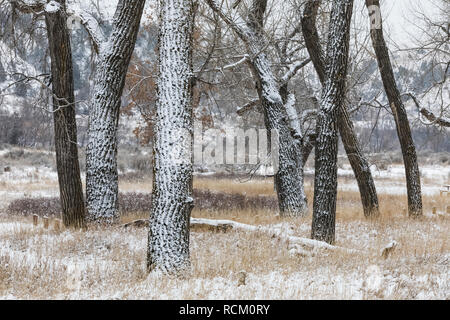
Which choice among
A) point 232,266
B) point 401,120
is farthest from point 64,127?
point 401,120

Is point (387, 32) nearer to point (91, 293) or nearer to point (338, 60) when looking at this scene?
point (338, 60)

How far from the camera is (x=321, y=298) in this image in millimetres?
3797

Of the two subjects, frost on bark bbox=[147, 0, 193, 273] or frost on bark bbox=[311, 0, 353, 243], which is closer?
frost on bark bbox=[147, 0, 193, 273]

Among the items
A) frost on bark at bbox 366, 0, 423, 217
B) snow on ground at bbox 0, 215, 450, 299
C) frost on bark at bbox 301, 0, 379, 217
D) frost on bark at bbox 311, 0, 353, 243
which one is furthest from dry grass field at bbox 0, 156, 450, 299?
frost on bark at bbox 366, 0, 423, 217

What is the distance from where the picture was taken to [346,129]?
9.04m

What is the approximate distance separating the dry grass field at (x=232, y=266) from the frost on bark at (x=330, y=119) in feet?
2.05

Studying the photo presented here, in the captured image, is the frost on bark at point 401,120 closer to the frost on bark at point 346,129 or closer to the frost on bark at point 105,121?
the frost on bark at point 346,129

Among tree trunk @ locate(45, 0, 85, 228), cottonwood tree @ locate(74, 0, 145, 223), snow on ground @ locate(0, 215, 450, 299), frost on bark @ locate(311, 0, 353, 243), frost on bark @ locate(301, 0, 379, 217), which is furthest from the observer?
frost on bark @ locate(301, 0, 379, 217)

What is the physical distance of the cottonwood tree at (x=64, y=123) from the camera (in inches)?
304

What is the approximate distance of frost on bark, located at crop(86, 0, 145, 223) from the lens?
7573 mm

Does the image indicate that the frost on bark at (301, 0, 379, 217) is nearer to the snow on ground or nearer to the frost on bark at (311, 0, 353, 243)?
the frost on bark at (311, 0, 353, 243)

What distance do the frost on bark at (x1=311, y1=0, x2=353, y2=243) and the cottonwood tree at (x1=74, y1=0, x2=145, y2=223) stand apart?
357 centimetres

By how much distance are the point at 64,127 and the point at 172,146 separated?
4064 mm
